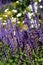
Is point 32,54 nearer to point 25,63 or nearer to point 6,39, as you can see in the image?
point 25,63

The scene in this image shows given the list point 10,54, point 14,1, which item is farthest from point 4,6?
point 10,54

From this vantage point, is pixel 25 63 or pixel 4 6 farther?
pixel 4 6

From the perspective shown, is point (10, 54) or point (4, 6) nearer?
point (10, 54)

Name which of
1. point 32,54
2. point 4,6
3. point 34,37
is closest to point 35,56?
point 32,54

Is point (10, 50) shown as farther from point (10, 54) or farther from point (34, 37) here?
point (34, 37)

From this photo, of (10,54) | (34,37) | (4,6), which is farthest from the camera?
(4,6)

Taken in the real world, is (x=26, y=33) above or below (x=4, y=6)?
above

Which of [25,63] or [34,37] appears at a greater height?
[34,37]

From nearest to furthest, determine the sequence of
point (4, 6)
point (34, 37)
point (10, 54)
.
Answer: point (34, 37) → point (10, 54) → point (4, 6)
